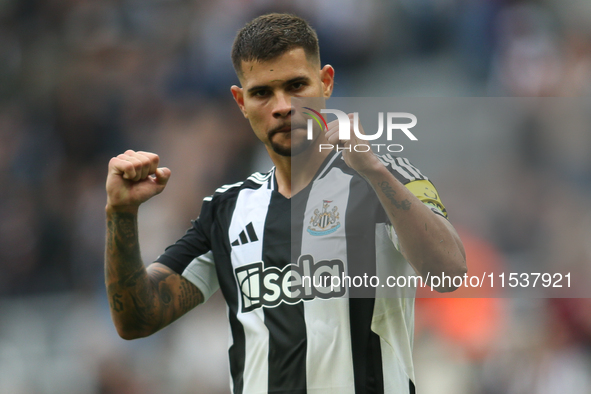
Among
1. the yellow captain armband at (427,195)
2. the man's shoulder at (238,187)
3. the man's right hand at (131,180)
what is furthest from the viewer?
the man's shoulder at (238,187)

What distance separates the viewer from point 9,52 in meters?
6.73

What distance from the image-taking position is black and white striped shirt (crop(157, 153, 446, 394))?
199 centimetres

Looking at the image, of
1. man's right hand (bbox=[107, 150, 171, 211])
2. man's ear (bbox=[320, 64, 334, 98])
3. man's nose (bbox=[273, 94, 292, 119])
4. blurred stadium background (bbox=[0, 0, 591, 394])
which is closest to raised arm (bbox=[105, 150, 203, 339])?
man's right hand (bbox=[107, 150, 171, 211])

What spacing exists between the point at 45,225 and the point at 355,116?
4.72 metres

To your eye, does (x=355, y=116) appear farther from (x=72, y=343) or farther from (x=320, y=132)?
(x=72, y=343)

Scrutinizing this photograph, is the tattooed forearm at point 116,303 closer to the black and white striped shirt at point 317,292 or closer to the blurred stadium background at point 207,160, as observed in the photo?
the black and white striped shirt at point 317,292

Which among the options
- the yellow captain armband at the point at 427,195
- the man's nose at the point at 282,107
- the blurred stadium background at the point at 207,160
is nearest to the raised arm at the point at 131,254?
the man's nose at the point at 282,107

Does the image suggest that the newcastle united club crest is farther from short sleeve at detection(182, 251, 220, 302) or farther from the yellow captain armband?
short sleeve at detection(182, 251, 220, 302)

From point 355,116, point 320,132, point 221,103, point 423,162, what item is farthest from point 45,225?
point 355,116

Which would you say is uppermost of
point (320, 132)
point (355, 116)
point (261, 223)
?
point (320, 132)

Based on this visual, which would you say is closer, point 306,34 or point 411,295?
point 411,295

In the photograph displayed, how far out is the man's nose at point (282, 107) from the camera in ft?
7.25

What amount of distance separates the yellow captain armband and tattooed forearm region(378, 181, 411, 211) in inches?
7.5

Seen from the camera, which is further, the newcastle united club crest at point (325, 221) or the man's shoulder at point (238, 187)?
the man's shoulder at point (238, 187)
